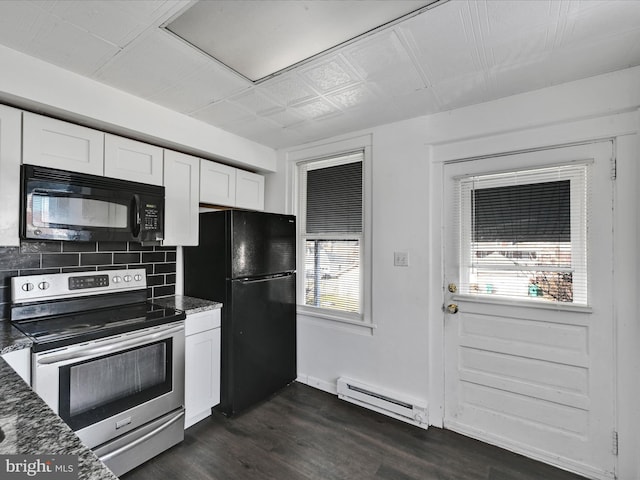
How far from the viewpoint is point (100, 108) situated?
1.96m

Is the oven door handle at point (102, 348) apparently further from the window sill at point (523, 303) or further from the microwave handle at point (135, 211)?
the window sill at point (523, 303)

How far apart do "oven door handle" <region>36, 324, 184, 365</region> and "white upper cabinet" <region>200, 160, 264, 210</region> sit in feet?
3.85

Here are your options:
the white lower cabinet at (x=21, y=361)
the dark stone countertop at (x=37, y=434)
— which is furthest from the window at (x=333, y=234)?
the dark stone countertop at (x=37, y=434)

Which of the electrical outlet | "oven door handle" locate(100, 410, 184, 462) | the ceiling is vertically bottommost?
"oven door handle" locate(100, 410, 184, 462)

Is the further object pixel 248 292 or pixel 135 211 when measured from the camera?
pixel 248 292

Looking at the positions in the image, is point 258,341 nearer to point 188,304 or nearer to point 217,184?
point 188,304

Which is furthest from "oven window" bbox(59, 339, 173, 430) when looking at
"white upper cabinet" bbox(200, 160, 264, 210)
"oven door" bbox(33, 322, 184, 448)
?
"white upper cabinet" bbox(200, 160, 264, 210)

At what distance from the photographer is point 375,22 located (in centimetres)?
144

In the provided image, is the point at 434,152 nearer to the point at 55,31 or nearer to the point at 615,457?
the point at 615,457

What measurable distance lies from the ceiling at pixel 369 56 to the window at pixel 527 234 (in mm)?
608

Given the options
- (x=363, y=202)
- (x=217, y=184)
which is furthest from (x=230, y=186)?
(x=363, y=202)

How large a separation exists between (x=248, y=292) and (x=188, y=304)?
1.50 feet

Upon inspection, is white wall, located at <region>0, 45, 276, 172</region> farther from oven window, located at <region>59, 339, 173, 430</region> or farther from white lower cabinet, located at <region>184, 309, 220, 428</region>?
oven window, located at <region>59, 339, 173, 430</region>

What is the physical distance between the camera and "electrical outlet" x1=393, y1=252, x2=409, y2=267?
2.52 m
